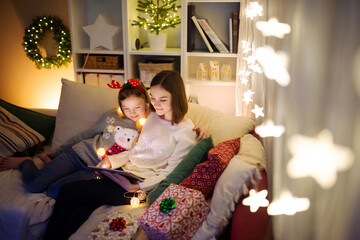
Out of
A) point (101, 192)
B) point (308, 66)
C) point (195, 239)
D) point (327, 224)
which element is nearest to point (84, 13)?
point (101, 192)

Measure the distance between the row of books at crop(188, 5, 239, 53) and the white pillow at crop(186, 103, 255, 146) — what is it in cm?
64

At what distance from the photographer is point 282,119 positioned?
1.07 metres

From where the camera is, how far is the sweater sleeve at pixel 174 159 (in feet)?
5.66

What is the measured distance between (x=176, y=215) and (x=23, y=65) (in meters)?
2.62

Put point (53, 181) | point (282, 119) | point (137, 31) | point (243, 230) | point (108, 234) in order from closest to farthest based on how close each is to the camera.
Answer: point (282, 119) < point (243, 230) < point (108, 234) < point (53, 181) < point (137, 31)

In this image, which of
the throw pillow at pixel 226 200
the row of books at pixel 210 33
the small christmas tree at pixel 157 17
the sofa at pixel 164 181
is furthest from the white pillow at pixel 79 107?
the throw pillow at pixel 226 200

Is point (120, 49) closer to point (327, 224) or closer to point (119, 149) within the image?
point (119, 149)

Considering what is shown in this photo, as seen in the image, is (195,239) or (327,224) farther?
(195,239)

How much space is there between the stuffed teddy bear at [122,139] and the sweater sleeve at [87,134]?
0.16 meters

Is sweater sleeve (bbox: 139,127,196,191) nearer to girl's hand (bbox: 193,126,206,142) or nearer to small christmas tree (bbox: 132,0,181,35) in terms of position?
girl's hand (bbox: 193,126,206,142)

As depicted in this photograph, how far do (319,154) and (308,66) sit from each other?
0.21 meters

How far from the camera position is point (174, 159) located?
5.79 ft

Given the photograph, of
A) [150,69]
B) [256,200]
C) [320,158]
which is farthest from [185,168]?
[150,69]

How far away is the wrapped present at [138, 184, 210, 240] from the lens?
131 cm
